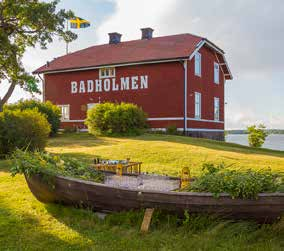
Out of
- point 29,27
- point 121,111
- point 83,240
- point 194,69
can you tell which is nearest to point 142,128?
point 121,111

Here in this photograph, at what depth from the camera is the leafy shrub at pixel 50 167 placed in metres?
5.50

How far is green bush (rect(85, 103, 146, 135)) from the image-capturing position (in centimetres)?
2223

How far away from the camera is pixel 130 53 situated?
87.7 ft

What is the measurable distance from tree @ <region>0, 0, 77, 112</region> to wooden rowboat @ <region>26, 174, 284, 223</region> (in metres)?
13.7

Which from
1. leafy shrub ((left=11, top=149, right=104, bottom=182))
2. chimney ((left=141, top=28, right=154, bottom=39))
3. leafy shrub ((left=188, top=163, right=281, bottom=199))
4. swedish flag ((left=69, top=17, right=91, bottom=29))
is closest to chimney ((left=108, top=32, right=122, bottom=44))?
chimney ((left=141, top=28, right=154, bottom=39))

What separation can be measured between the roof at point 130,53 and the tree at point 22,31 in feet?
23.9

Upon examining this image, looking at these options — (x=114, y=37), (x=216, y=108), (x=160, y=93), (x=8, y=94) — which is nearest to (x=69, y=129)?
(x=160, y=93)

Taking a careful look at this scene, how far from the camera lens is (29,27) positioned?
1856cm

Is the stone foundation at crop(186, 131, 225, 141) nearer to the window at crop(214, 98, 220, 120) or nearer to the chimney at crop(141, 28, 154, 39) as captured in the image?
the window at crop(214, 98, 220, 120)

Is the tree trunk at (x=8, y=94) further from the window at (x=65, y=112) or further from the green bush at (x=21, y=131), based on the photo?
the window at (x=65, y=112)

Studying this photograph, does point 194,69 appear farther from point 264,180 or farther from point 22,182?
point 264,180

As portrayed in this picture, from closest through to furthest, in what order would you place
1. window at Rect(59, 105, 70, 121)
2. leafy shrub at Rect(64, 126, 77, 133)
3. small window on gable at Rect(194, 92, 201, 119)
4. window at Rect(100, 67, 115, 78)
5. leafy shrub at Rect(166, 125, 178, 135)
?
leafy shrub at Rect(166, 125, 178, 135) → small window on gable at Rect(194, 92, 201, 119) → window at Rect(100, 67, 115, 78) → leafy shrub at Rect(64, 126, 77, 133) → window at Rect(59, 105, 70, 121)

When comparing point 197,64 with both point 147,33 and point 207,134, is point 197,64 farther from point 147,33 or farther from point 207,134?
point 147,33

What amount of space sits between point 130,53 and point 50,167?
2185 cm
